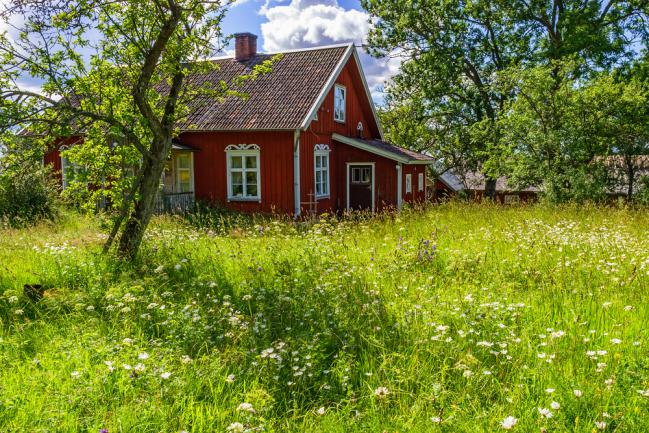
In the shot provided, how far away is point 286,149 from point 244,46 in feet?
20.0

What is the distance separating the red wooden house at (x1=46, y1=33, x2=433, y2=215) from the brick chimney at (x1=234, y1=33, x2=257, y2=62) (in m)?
0.04

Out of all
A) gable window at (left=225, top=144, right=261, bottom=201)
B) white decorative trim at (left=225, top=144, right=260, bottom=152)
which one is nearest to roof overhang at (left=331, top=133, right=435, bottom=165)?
white decorative trim at (left=225, top=144, right=260, bottom=152)

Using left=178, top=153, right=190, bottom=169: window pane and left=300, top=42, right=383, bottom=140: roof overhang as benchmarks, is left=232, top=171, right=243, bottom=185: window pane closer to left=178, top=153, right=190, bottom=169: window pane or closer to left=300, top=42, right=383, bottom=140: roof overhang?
left=178, top=153, right=190, bottom=169: window pane

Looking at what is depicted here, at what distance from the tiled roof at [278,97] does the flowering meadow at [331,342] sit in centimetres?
969

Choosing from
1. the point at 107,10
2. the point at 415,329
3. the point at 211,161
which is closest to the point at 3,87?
the point at 107,10

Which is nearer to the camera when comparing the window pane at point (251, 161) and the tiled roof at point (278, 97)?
the tiled roof at point (278, 97)

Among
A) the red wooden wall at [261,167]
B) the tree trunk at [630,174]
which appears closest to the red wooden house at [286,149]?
the red wooden wall at [261,167]

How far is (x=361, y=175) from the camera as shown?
19.9 m

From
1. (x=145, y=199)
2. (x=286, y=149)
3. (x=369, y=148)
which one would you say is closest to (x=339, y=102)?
(x=369, y=148)

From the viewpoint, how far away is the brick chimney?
2009 cm

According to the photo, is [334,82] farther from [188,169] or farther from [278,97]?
[188,169]

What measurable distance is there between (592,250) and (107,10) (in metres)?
7.75

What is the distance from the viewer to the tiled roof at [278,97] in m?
16.5

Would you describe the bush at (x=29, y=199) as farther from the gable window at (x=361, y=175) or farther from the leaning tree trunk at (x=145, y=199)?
the gable window at (x=361, y=175)
